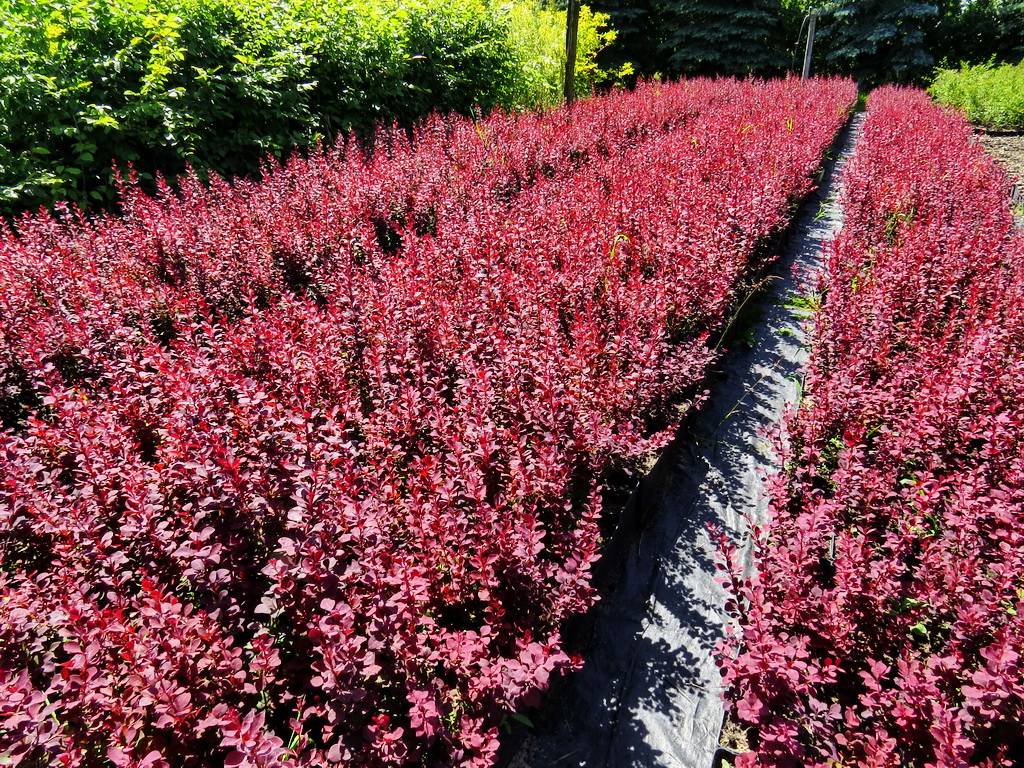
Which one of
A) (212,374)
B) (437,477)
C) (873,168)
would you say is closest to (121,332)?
(212,374)

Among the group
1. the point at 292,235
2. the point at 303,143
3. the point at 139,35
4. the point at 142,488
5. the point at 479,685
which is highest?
the point at 139,35

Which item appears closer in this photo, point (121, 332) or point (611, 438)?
point (611, 438)

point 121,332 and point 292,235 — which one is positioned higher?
point 292,235

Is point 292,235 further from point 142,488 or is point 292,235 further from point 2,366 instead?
point 142,488

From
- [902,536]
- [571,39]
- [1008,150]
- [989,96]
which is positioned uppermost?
[571,39]

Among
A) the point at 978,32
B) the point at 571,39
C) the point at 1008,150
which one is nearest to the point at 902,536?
the point at 571,39

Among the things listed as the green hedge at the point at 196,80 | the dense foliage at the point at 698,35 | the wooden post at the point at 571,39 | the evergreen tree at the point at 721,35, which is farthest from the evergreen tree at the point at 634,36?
the green hedge at the point at 196,80

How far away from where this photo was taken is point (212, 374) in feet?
8.73

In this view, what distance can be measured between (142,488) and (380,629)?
1062mm

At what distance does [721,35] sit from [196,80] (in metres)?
21.5

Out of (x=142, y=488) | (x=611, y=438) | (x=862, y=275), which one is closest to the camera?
(x=142, y=488)

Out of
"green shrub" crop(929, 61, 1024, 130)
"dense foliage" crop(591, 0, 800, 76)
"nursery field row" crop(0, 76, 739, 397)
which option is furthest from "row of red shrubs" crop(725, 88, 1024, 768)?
"dense foliage" crop(591, 0, 800, 76)

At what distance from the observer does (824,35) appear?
23328 millimetres

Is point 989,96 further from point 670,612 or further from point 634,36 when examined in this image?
point 670,612
